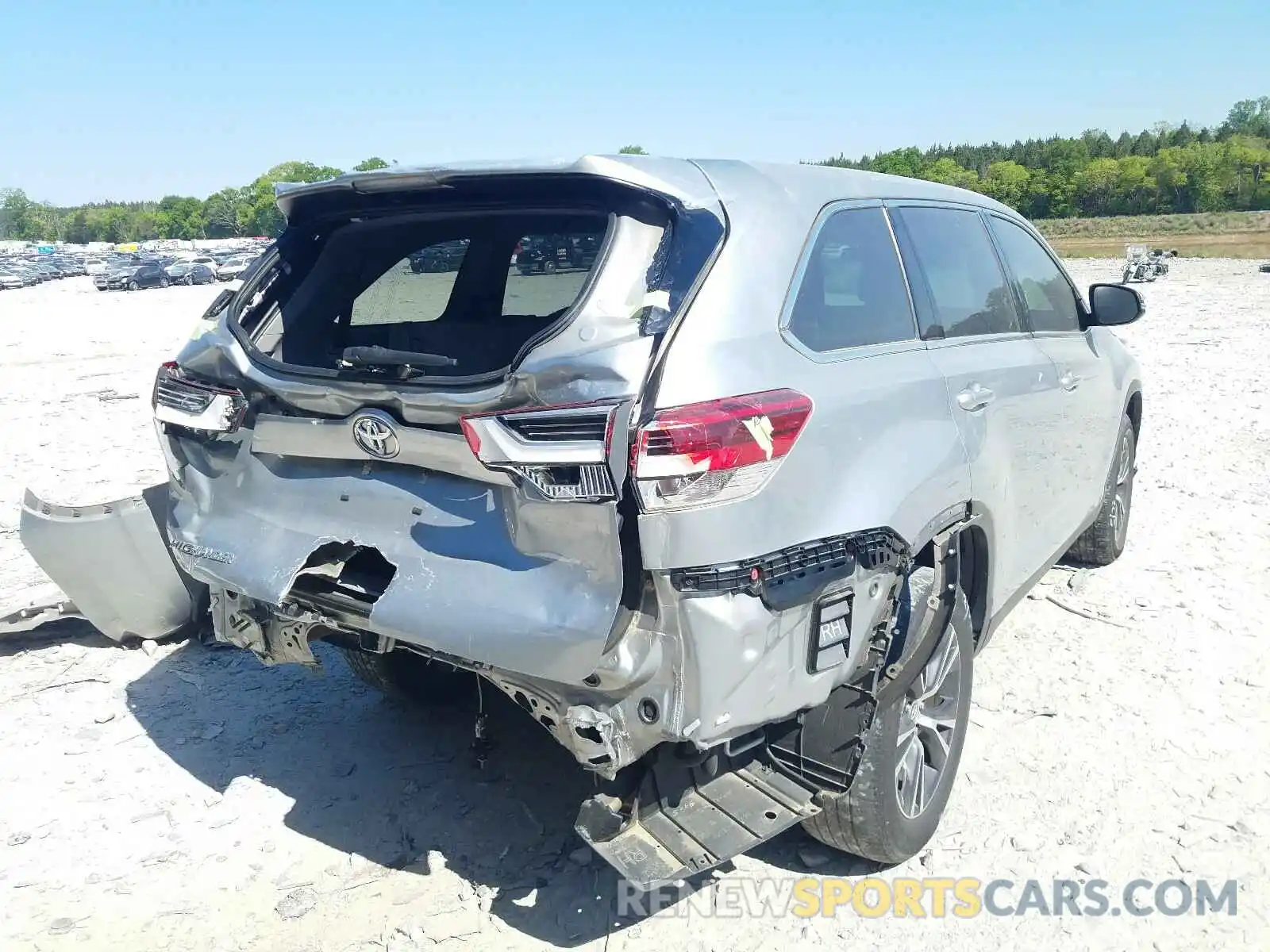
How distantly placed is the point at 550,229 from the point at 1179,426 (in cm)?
731

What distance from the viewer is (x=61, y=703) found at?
13.1 ft

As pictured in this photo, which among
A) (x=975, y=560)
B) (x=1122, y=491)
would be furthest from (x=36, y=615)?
(x=1122, y=491)

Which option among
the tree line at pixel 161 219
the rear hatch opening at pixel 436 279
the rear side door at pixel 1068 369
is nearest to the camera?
the rear hatch opening at pixel 436 279

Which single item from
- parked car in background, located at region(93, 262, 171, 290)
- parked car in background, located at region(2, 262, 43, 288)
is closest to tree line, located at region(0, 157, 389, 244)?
parked car in background, located at region(2, 262, 43, 288)

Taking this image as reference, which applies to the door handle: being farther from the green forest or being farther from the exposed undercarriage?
the green forest

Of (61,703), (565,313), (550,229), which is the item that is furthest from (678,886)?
(61,703)

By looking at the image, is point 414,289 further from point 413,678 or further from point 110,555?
point 110,555

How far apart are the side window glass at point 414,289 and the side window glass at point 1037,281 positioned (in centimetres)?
214

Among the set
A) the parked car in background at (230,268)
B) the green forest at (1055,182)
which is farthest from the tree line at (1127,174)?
the parked car in background at (230,268)

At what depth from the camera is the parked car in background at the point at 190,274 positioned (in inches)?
1945

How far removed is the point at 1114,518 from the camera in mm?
5113

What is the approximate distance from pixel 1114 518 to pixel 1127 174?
4403 inches

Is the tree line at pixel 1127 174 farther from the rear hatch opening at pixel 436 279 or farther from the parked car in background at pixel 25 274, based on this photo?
the rear hatch opening at pixel 436 279

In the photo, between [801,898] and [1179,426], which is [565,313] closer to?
[801,898]
